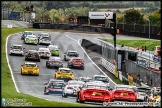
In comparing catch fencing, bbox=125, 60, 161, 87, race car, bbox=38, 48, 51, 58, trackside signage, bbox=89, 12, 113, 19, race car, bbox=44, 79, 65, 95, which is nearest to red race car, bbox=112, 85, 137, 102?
race car, bbox=44, 79, 65, 95

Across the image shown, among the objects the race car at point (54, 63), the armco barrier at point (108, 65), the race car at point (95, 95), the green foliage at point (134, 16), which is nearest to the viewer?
the race car at point (95, 95)

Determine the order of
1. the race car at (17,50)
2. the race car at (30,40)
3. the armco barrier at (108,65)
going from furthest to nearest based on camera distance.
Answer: the race car at (30,40) < the race car at (17,50) < the armco barrier at (108,65)

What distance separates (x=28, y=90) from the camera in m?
43.9

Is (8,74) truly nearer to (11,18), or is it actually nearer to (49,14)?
(11,18)

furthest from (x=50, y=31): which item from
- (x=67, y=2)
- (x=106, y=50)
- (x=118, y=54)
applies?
(x=67, y=2)

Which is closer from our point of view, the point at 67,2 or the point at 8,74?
the point at 8,74

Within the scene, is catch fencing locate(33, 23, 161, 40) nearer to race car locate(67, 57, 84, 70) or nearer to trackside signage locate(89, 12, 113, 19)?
trackside signage locate(89, 12, 113, 19)

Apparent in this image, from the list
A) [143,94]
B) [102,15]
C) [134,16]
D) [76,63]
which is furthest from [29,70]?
[134,16]

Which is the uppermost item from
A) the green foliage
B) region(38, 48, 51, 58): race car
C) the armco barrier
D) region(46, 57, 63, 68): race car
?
the green foliage

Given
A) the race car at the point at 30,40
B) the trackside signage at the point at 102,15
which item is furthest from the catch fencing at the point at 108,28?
the race car at the point at 30,40

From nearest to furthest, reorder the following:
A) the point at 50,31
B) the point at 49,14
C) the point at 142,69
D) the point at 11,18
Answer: the point at 142,69 → the point at 50,31 → the point at 11,18 → the point at 49,14

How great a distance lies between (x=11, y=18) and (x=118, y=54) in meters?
95.5

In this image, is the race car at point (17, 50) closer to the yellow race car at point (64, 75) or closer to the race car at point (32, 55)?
the race car at point (32, 55)

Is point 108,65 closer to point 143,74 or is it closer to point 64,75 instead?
point 64,75
